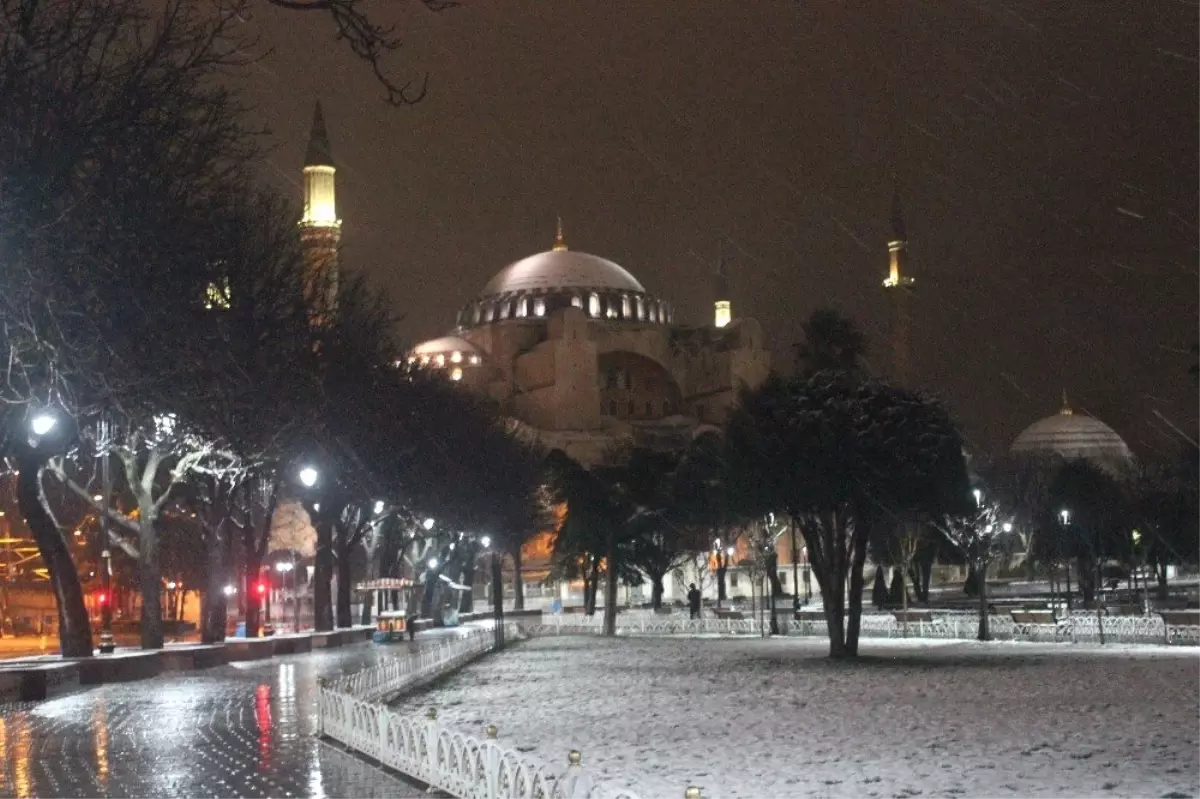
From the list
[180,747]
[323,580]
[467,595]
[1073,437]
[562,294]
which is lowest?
[180,747]

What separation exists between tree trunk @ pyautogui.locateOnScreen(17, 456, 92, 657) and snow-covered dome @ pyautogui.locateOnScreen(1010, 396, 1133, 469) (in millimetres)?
96314

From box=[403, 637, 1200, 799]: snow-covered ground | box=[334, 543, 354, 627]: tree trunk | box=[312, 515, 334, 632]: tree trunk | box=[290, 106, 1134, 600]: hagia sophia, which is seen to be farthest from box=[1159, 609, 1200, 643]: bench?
box=[290, 106, 1134, 600]: hagia sophia

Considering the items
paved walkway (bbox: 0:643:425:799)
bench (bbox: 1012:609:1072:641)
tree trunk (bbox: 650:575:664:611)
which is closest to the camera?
paved walkway (bbox: 0:643:425:799)

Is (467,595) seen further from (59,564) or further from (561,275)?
(561,275)

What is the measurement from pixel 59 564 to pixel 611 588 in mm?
20878

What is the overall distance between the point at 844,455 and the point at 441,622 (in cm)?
3221

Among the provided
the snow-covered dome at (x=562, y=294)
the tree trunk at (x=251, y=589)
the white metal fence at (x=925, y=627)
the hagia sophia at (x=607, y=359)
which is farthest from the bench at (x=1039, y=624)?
the snow-covered dome at (x=562, y=294)

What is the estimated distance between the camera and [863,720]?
18.2 m

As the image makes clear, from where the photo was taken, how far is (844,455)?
30.5 m

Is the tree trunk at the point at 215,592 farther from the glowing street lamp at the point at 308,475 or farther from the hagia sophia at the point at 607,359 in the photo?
the hagia sophia at the point at 607,359

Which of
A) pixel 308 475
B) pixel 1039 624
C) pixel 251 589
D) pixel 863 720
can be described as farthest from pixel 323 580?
pixel 863 720

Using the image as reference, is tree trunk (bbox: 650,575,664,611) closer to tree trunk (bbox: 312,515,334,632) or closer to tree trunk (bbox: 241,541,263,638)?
tree trunk (bbox: 312,515,334,632)

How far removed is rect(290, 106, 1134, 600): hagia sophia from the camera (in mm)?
112938

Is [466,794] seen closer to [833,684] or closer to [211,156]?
[211,156]
